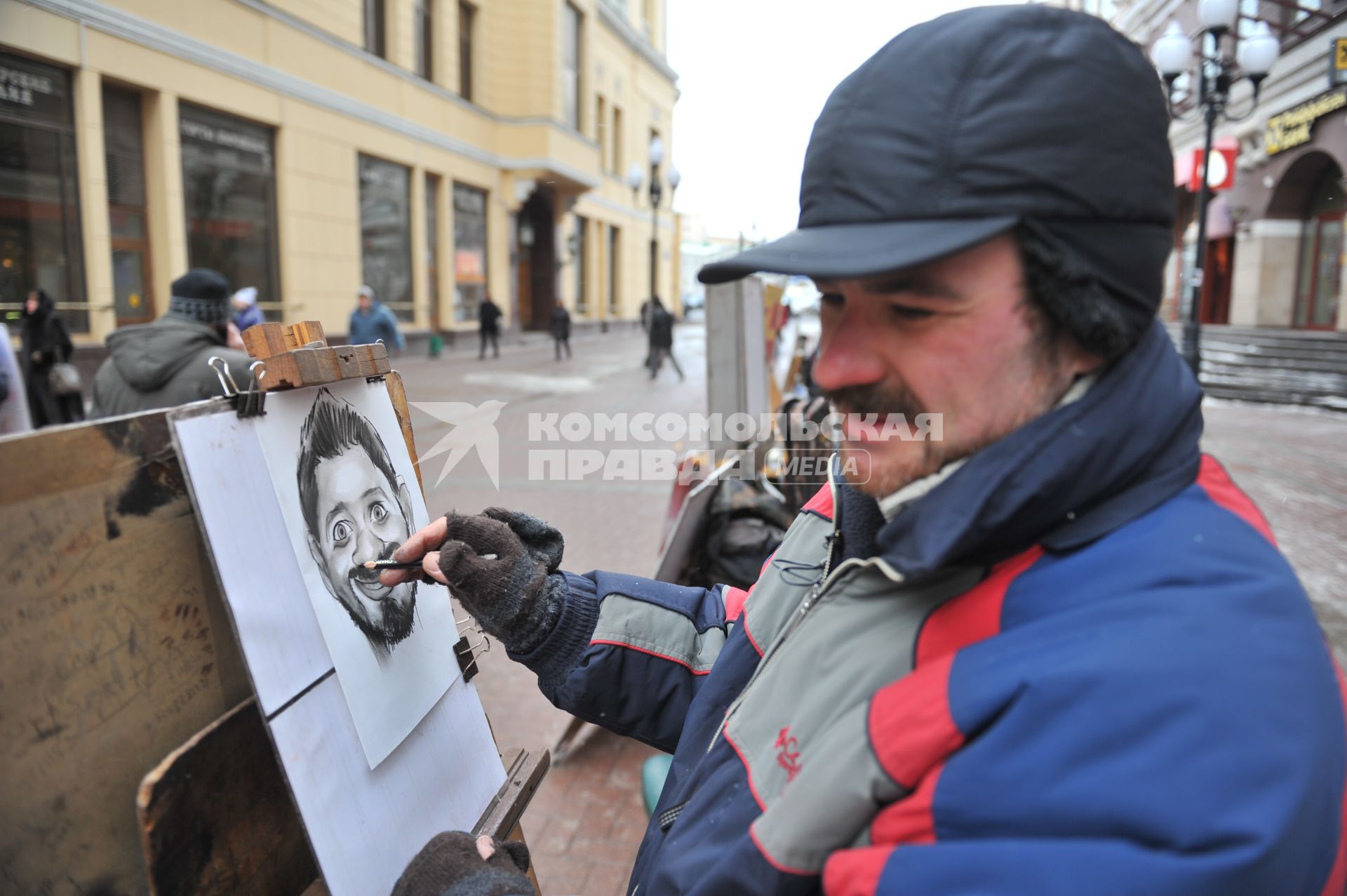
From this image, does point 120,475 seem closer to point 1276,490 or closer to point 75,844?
point 75,844

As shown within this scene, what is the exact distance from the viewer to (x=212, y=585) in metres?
1.32

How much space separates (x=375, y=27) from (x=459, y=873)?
1942 cm

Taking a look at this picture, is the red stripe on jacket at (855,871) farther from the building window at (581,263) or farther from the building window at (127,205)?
the building window at (581,263)

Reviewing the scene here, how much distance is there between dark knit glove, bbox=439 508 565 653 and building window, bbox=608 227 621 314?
31.0 meters

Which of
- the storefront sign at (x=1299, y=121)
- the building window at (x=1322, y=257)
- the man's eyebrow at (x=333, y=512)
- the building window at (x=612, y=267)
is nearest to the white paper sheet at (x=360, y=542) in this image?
the man's eyebrow at (x=333, y=512)

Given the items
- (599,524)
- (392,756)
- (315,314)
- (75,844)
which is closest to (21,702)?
(75,844)

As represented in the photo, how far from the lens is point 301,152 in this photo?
48.0ft

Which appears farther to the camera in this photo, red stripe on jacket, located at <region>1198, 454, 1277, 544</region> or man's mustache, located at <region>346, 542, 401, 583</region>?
man's mustache, located at <region>346, 542, 401, 583</region>

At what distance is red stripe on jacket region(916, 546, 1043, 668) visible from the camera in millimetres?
900

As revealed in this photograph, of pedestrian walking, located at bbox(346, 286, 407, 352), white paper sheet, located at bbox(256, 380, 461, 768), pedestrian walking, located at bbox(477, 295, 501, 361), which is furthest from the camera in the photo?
pedestrian walking, located at bbox(477, 295, 501, 361)

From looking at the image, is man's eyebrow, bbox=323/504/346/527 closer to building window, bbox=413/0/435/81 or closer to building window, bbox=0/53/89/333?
building window, bbox=0/53/89/333

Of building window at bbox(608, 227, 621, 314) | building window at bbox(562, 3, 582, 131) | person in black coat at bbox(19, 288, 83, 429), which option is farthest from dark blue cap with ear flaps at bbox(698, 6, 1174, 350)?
building window at bbox(608, 227, 621, 314)

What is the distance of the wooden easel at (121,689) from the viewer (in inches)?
42.3

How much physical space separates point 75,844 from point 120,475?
1.67 feet
